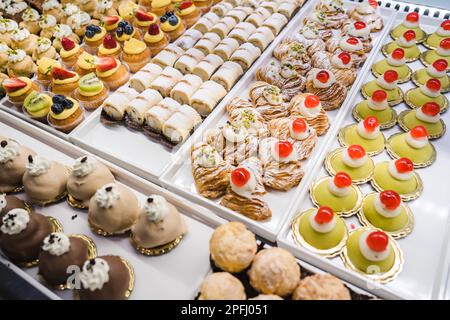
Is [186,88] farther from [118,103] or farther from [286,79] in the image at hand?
[286,79]

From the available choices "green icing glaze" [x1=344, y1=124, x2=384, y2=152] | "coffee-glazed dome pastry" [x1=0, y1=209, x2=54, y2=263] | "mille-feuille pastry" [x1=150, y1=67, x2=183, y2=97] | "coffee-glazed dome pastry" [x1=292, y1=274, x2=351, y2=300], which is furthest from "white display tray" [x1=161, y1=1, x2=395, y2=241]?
"coffee-glazed dome pastry" [x1=0, y1=209, x2=54, y2=263]

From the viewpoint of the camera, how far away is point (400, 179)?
278 centimetres

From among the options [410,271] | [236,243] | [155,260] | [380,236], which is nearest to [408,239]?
[410,271]

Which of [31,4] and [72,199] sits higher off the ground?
[31,4]

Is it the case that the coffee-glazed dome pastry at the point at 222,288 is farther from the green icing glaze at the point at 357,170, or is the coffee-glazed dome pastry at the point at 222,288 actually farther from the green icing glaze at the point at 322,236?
the green icing glaze at the point at 357,170

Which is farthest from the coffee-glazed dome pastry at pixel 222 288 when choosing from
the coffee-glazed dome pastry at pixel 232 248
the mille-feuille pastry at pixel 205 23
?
the mille-feuille pastry at pixel 205 23

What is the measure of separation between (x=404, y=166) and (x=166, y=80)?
2041 mm

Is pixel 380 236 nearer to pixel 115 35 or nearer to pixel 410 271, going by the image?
pixel 410 271

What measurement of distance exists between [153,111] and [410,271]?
216 centimetres

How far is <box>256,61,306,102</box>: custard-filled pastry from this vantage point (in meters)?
3.50

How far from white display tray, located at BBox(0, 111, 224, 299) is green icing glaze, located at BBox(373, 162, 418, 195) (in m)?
1.17

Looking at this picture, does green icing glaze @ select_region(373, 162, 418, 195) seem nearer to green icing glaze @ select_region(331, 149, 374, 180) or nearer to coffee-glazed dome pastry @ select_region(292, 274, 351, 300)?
green icing glaze @ select_region(331, 149, 374, 180)

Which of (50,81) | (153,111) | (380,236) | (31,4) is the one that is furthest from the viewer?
(31,4)

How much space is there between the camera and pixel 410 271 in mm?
2439
